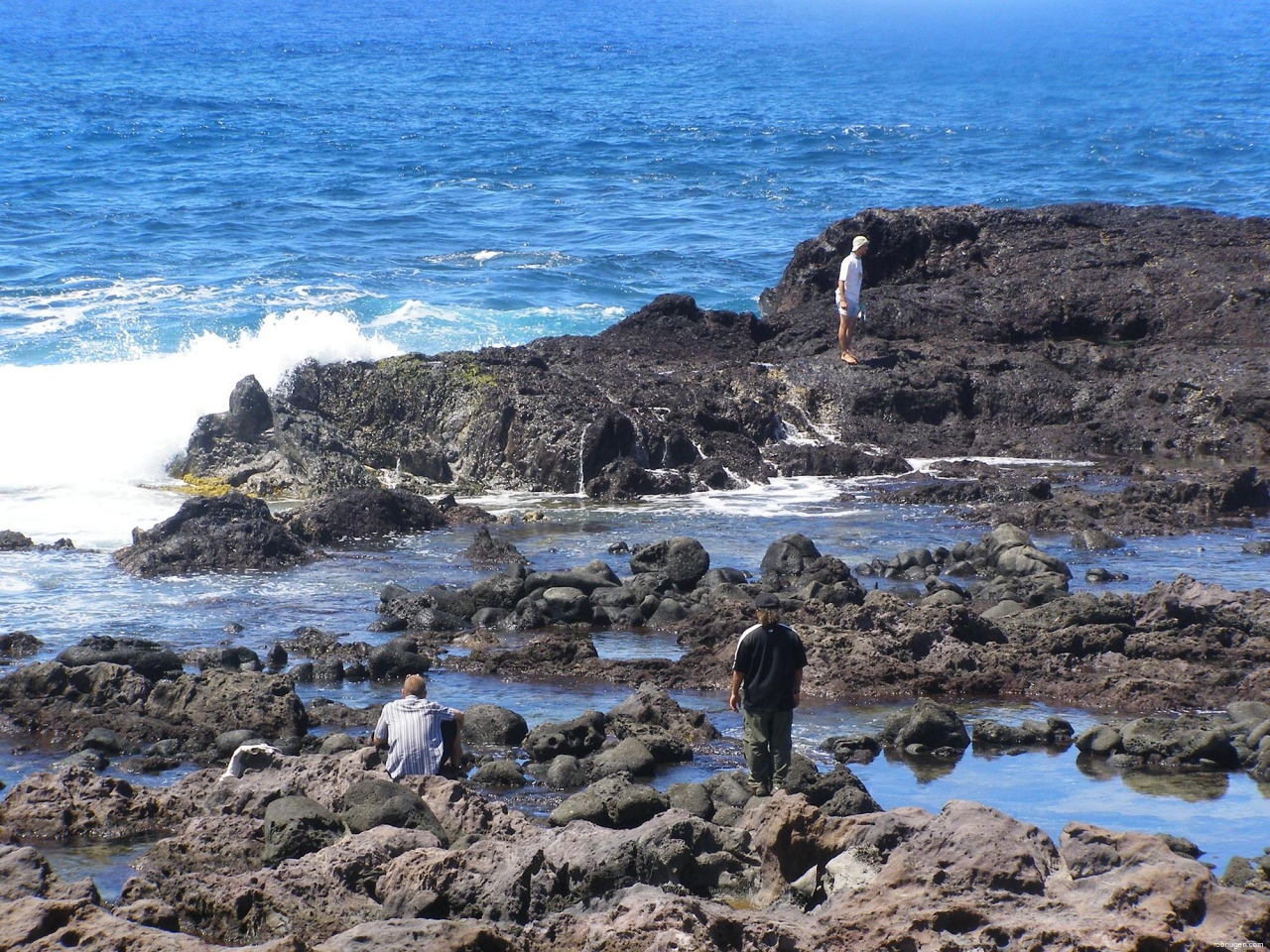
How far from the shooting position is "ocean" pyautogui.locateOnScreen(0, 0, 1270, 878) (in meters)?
16.3

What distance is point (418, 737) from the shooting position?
29.7ft

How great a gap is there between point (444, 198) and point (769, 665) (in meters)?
33.0

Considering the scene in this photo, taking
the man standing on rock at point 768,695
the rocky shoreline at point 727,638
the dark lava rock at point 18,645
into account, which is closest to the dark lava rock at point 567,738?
the rocky shoreline at point 727,638

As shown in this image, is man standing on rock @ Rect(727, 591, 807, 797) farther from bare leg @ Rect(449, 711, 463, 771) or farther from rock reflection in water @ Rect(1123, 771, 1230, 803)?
rock reflection in water @ Rect(1123, 771, 1230, 803)

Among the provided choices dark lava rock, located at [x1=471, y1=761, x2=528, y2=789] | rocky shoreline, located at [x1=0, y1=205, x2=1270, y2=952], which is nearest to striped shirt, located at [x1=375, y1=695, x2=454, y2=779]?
rocky shoreline, located at [x1=0, y1=205, x2=1270, y2=952]

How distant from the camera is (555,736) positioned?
10.1 meters

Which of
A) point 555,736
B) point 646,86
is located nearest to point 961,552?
point 555,736

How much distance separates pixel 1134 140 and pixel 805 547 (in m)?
40.6

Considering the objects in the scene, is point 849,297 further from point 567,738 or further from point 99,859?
point 99,859

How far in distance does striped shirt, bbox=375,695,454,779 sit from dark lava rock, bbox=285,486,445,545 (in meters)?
8.12

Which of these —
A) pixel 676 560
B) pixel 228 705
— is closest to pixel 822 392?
pixel 676 560

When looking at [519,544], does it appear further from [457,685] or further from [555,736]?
[555,736]

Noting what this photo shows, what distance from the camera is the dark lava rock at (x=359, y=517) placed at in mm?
17141

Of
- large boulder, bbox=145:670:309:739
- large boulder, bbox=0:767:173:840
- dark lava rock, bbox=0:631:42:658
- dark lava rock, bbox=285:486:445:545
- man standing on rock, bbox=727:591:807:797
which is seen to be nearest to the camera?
large boulder, bbox=0:767:173:840
